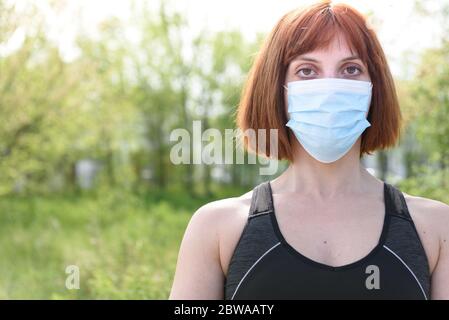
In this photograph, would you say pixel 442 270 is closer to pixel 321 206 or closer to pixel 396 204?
pixel 396 204

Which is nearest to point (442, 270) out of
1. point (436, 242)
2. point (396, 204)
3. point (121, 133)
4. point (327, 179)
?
point (436, 242)

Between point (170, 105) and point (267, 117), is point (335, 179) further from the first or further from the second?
point (170, 105)

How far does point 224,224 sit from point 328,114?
62 centimetres

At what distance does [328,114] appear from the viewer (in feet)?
8.05

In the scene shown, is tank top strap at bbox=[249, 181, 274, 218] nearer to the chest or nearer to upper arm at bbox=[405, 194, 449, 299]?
the chest

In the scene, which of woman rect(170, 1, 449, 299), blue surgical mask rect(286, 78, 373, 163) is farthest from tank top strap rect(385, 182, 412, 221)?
blue surgical mask rect(286, 78, 373, 163)

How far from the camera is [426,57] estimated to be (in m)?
8.98

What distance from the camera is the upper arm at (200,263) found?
2.11 m

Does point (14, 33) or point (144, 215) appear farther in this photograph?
point (144, 215)

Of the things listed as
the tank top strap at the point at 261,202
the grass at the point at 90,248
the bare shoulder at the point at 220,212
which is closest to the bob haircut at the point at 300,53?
the tank top strap at the point at 261,202

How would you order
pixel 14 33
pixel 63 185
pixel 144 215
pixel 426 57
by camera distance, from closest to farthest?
pixel 426 57
pixel 14 33
pixel 144 215
pixel 63 185

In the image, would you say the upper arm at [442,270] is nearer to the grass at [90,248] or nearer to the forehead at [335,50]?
the forehead at [335,50]

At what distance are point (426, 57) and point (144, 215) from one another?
32.5 feet
